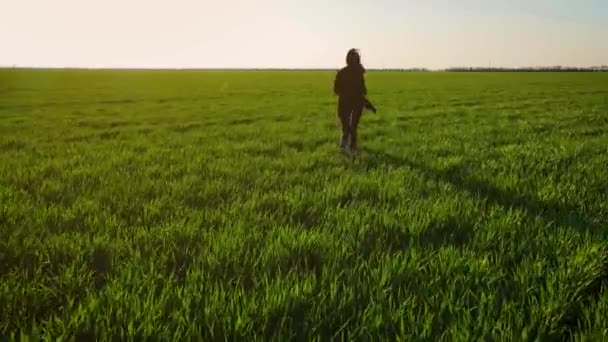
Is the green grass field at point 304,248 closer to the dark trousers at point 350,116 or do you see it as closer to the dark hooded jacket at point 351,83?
the dark trousers at point 350,116

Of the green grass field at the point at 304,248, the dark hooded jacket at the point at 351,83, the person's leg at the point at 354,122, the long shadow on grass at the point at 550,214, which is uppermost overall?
the dark hooded jacket at the point at 351,83

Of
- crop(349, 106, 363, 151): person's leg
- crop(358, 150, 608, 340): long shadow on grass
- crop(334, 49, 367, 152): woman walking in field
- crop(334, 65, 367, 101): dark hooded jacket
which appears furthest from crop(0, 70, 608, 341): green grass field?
crop(334, 65, 367, 101): dark hooded jacket

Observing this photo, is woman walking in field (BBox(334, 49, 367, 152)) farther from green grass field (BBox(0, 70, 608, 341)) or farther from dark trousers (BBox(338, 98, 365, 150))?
green grass field (BBox(0, 70, 608, 341))

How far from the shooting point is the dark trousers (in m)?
9.95

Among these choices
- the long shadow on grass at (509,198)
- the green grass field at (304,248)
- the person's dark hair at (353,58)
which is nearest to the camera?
the green grass field at (304,248)

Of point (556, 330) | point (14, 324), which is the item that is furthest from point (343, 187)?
point (14, 324)

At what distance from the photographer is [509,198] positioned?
578 centimetres

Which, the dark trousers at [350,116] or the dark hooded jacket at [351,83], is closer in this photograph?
the dark hooded jacket at [351,83]

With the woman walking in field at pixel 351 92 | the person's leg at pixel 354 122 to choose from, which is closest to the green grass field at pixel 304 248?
the person's leg at pixel 354 122

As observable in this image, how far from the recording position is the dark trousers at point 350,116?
9953mm

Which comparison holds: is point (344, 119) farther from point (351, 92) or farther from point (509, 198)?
point (509, 198)

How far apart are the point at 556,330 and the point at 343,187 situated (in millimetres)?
3683

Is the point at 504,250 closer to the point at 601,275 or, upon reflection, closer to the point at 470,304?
the point at 601,275

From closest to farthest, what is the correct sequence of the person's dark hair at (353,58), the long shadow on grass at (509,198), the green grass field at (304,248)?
the green grass field at (304,248) → the long shadow on grass at (509,198) → the person's dark hair at (353,58)
